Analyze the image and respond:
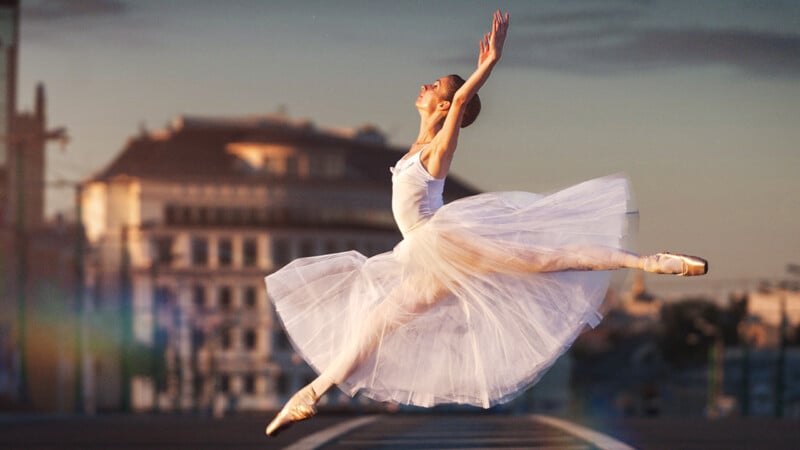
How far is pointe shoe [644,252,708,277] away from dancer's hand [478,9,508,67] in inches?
66.1

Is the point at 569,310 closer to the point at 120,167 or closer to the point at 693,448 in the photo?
the point at 693,448

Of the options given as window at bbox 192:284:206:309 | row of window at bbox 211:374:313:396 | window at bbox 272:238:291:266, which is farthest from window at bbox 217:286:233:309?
row of window at bbox 211:374:313:396

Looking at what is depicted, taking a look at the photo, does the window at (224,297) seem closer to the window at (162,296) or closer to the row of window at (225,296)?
the row of window at (225,296)

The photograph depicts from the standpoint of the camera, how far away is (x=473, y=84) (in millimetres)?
12242

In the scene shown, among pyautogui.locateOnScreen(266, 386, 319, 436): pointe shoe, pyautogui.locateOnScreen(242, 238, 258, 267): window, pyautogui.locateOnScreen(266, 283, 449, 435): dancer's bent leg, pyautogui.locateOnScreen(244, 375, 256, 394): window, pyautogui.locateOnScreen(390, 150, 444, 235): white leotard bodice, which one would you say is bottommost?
pyautogui.locateOnScreen(244, 375, 256, 394): window

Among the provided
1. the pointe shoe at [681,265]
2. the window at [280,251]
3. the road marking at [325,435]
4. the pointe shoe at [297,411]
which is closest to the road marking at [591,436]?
the road marking at [325,435]

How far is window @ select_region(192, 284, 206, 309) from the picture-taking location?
159 m

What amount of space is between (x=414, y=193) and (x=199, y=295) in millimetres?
149384

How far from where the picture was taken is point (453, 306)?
13.5 m

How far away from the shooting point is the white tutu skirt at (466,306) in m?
13.0

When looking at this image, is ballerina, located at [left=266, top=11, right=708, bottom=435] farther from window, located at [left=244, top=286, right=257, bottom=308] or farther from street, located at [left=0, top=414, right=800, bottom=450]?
window, located at [left=244, top=286, right=257, bottom=308]

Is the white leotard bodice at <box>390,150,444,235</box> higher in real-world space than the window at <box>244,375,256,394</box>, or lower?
higher

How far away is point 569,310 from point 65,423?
982 cm

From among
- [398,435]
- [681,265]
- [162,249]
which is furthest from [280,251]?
[681,265]
